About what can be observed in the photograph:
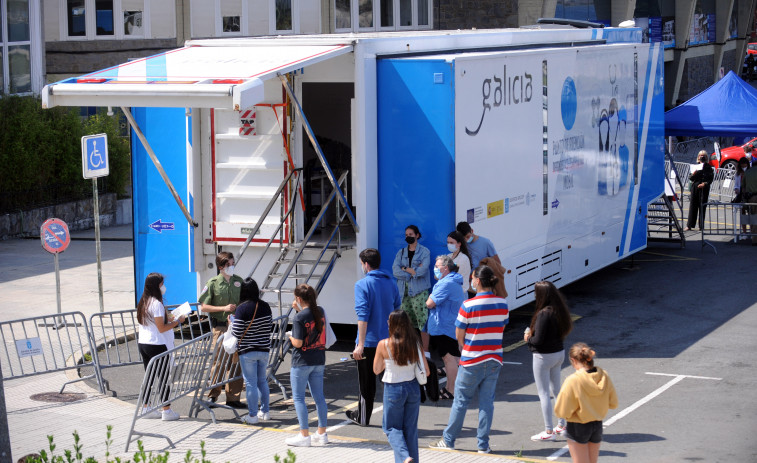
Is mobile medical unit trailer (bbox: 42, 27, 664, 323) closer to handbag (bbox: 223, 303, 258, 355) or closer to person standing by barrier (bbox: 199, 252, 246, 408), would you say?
person standing by barrier (bbox: 199, 252, 246, 408)

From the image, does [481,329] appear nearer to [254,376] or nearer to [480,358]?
[480,358]

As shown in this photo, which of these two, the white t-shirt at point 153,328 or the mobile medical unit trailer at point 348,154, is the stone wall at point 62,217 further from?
the white t-shirt at point 153,328

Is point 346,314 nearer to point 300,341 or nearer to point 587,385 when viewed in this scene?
point 300,341

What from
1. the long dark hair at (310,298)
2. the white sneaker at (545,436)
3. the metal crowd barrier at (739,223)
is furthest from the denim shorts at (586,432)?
the metal crowd barrier at (739,223)

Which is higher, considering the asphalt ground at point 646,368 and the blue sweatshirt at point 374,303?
the blue sweatshirt at point 374,303

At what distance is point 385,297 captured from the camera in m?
9.66

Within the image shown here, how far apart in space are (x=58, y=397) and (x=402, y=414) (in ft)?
14.2

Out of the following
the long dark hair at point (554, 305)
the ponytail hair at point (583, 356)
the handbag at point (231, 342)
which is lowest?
the handbag at point (231, 342)

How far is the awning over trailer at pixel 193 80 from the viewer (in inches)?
391

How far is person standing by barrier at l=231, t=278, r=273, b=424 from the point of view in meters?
9.52

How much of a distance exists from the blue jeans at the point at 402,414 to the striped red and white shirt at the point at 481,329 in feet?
2.85

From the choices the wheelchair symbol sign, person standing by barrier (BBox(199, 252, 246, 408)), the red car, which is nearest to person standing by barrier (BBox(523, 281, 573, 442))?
Result: person standing by barrier (BBox(199, 252, 246, 408))

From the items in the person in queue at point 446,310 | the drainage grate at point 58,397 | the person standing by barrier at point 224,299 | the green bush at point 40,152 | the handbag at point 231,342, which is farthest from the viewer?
the green bush at point 40,152

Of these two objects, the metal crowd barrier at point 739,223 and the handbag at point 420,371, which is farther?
the metal crowd barrier at point 739,223
